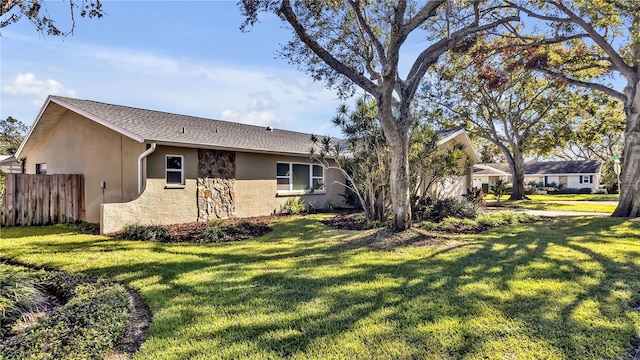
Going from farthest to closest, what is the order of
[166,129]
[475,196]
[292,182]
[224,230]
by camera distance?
[475,196] → [292,182] → [166,129] → [224,230]

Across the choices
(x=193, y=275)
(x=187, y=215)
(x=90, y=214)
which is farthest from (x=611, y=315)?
(x=90, y=214)

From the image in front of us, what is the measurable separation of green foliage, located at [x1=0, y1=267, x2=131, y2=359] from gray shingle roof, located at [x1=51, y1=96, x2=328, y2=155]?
6543 mm

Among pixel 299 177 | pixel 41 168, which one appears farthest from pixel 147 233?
pixel 41 168

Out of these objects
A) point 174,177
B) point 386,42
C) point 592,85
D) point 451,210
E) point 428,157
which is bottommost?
point 451,210

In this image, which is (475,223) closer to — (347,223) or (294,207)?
(347,223)

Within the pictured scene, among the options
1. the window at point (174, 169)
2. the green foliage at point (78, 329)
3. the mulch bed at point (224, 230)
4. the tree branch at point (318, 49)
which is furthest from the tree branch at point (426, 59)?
the green foliage at point (78, 329)

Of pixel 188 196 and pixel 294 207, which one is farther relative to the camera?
pixel 294 207

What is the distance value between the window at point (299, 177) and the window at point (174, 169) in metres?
4.25

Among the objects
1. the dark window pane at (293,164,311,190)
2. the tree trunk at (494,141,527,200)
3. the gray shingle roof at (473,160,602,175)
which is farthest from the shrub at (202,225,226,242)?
the gray shingle roof at (473,160,602,175)

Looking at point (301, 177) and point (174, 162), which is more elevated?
point (174, 162)

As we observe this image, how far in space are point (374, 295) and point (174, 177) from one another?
905cm

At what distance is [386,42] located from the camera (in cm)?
1227

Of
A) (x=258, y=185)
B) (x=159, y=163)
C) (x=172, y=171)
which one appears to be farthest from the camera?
(x=258, y=185)

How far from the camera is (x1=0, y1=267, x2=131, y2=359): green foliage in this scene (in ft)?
9.77
